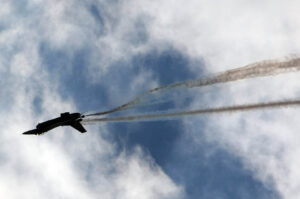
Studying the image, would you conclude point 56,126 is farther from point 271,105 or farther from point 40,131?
point 271,105

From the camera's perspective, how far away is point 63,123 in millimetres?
39688

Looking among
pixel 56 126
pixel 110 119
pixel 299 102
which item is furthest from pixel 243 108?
pixel 56 126

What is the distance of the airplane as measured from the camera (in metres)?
38.7

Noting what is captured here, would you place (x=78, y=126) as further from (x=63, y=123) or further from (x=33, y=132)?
(x=33, y=132)

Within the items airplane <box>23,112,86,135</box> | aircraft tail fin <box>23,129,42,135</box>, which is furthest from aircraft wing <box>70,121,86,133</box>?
aircraft tail fin <box>23,129,42,135</box>

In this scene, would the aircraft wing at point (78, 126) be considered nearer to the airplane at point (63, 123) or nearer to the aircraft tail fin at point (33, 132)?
the airplane at point (63, 123)

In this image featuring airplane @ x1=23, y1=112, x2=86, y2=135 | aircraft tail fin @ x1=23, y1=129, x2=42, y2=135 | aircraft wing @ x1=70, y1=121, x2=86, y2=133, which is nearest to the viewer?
airplane @ x1=23, y1=112, x2=86, y2=135

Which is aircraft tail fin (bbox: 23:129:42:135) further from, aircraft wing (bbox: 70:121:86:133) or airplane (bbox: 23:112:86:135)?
aircraft wing (bbox: 70:121:86:133)

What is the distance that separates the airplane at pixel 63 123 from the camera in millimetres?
38656

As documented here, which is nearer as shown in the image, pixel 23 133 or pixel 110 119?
pixel 110 119

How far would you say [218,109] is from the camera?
23391 mm

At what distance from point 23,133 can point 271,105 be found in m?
36.0

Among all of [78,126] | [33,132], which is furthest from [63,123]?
[33,132]

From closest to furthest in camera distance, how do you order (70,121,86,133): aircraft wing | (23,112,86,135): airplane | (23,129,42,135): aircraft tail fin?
1. (23,112,86,135): airplane
2. (70,121,86,133): aircraft wing
3. (23,129,42,135): aircraft tail fin
